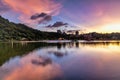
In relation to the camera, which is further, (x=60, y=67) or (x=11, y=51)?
(x=11, y=51)

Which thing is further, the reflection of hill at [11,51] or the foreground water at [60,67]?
the reflection of hill at [11,51]

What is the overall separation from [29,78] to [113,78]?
7.88 metres

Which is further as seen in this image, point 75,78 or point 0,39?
point 0,39

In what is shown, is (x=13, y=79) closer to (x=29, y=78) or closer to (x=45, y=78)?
(x=29, y=78)

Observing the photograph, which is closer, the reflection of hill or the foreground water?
the foreground water

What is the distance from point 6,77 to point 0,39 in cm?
15418

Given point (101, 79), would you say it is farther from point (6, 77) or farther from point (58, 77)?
point (6, 77)

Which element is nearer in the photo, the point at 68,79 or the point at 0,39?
the point at 68,79

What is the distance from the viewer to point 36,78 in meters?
22.1

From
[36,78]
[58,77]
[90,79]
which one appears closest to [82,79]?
[90,79]

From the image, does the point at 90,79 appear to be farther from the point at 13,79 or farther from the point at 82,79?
the point at 13,79

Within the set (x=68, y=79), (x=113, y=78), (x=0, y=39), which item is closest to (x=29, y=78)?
(x=68, y=79)

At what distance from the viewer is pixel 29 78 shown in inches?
869

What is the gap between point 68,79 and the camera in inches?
847
